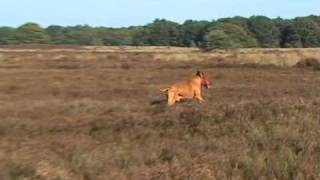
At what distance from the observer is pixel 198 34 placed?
131m

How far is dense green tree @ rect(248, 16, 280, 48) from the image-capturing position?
12581 cm

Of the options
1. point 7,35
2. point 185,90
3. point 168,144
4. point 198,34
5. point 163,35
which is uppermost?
point 168,144

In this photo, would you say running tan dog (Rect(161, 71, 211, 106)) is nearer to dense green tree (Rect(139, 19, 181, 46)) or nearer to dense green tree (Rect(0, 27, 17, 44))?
dense green tree (Rect(139, 19, 181, 46))

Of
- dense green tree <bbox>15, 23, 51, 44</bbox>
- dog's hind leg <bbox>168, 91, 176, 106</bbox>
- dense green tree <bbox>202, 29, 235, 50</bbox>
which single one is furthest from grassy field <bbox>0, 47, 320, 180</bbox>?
dense green tree <bbox>15, 23, 51, 44</bbox>

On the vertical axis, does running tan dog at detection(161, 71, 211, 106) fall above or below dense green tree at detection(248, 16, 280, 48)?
above

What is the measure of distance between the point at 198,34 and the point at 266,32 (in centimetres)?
1248

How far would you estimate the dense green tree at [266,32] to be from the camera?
126m

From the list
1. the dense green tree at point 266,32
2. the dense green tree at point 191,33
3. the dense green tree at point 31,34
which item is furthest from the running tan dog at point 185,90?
the dense green tree at point 31,34

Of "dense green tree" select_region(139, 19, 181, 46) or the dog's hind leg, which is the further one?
"dense green tree" select_region(139, 19, 181, 46)

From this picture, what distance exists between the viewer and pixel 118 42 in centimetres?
14312

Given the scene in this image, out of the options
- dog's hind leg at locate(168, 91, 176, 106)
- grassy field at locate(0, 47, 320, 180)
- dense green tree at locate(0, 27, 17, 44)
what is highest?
grassy field at locate(0, 47, 320, 180)

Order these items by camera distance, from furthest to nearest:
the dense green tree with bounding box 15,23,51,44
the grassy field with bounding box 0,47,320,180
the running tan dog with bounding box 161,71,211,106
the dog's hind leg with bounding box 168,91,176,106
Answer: the dense green tree with bounding box 15,23,51,44 < the running tan dog with bounding box 161,71,211,106 < the dog's hind leg with bounding box 168,91,176,106 < the grassy field with bounding box 0,47,320,180

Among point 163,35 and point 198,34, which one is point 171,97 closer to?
point 198,34

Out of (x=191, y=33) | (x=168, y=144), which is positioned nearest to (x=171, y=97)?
(x=168, y=144)
